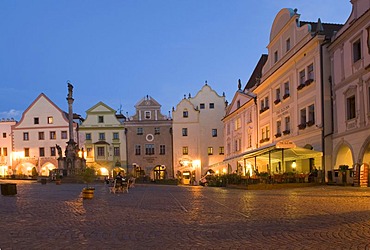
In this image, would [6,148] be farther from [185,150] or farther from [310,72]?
[310,72]

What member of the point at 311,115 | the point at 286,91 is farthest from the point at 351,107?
the point at 286,91

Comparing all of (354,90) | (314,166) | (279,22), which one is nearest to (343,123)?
(354,90)

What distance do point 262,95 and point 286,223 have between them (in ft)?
108

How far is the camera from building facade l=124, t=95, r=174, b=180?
2479 inches

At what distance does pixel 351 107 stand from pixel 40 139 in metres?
51.6

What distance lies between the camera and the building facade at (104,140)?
63406mm

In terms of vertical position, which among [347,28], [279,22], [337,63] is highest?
[279,22]

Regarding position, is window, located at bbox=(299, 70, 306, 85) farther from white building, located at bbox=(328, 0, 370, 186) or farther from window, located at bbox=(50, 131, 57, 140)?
window, located at bbox=(50, 131, 57, 140)

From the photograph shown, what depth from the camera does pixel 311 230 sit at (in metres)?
8.66

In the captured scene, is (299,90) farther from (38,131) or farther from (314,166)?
(38,131)

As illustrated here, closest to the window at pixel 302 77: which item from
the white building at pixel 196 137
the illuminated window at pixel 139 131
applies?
the white building at pixel 196 137

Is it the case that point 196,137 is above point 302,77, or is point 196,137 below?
below

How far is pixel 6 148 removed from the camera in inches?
2670

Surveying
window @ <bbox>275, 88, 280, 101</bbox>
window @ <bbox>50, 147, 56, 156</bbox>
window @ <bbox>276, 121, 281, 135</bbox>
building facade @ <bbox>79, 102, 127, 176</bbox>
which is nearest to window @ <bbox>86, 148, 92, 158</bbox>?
building facade @ <bbox>79, 102, 127, 176</bbox>
